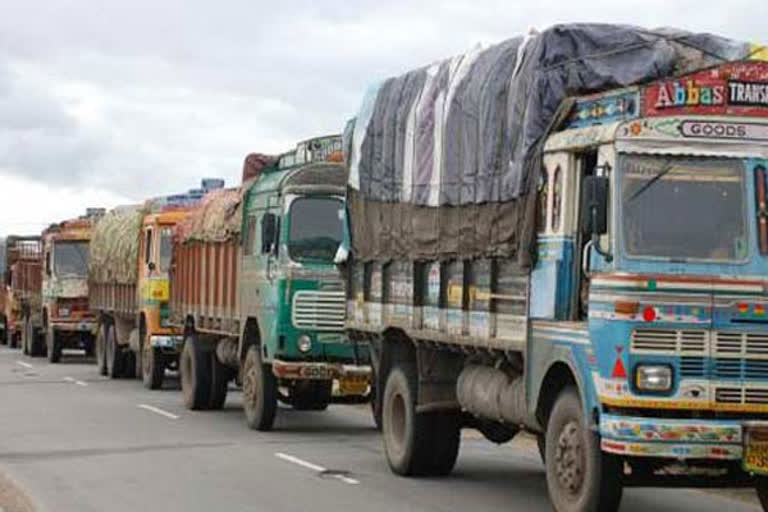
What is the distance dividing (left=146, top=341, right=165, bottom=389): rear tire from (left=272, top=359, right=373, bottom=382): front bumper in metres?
9.40

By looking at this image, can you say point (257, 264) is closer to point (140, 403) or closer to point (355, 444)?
point (355, 444)

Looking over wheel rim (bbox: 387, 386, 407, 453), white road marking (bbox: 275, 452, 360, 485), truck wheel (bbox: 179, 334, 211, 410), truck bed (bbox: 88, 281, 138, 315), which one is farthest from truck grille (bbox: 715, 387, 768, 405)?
truck bed (bbox: 88, 281, 138, 315)

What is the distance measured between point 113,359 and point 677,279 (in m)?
22.4

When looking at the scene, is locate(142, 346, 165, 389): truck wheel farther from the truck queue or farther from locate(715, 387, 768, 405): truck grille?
locate(715, 387, 768, 405): truck grille

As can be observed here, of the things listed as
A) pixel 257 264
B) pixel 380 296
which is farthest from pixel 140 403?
pixel 380 296

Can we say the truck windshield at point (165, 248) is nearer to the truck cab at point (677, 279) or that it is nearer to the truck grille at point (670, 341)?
the truck cab at point (677, 279)

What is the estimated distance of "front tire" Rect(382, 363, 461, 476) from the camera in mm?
15008

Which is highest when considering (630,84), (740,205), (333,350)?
(630,84)

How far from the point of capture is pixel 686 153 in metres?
10.7

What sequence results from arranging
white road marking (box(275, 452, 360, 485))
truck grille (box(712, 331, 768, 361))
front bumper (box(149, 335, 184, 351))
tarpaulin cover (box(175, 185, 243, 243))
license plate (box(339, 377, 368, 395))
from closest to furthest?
1. truck grille (box(712, 331, 768, 361))
2. white road marking (box(275, 452, 360, 485))
3. license plate (box(339, 377, 368, 395))
4. tarpaulin cover (box(175, 185, 243, 243))
5. front bumper (box(149, 335, 184, 351))

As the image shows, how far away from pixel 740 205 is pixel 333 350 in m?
8.78

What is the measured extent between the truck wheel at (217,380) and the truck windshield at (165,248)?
4.44 m

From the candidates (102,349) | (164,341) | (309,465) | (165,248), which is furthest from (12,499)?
(102,349)

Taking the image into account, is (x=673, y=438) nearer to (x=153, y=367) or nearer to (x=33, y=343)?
(x=153, y=367)
